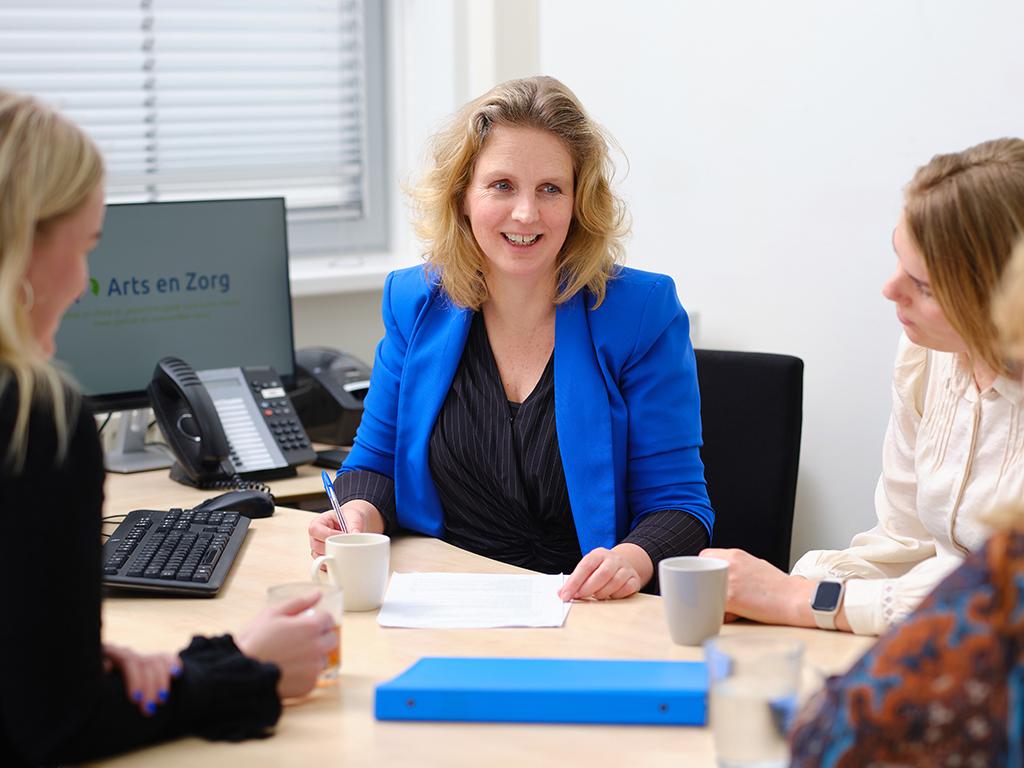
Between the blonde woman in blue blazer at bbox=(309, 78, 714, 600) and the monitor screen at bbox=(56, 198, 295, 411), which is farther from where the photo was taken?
the monitor screen at bbox=(56, 198, 295, 411)

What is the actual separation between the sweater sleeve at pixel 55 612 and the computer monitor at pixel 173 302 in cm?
152

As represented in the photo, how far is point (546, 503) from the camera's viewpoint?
213cm

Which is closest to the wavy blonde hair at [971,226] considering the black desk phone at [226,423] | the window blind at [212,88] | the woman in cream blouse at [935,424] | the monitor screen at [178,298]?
the woman in cream blouse at [935,424]

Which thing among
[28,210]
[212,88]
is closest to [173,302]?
[212,88]

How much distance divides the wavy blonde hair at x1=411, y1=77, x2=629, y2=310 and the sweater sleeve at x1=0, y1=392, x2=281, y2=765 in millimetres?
1136

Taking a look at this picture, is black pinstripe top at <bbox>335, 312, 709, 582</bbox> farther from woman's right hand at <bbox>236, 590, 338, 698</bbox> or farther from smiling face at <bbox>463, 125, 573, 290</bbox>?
woman's right hand at <bbox>236, 590, 338, 698</bbox>

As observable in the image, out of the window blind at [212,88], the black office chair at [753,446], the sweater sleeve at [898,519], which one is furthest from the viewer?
the window blind at [212,88]

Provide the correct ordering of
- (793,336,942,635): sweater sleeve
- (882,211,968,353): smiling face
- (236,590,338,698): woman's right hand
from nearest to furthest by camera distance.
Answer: (236,590,338,698): woman's right hand, (882,211,968,353): smiling face, (793,336,942,635): sweater sleeve

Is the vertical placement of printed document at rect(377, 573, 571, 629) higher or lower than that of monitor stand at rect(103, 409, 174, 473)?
higher

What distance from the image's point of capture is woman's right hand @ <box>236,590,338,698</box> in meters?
1.32

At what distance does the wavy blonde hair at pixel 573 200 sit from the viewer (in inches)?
85.0

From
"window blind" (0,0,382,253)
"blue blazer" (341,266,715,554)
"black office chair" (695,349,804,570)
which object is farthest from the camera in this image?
"window blind" (0,0,382,253)

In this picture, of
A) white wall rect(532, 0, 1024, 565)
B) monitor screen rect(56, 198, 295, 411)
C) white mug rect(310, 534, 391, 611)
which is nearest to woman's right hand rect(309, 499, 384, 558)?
white mug rect(310, 534, 391, 611)

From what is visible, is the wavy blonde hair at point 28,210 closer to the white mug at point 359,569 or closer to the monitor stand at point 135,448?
the white mug at point 359,569
